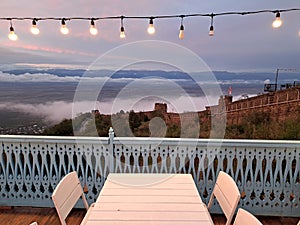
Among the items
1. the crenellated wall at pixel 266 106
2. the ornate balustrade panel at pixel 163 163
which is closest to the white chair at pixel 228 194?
the ornate balustrade panel at pixel 163 163

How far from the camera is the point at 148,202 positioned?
1.77m

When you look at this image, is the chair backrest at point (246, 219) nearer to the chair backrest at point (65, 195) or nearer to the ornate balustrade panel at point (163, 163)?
the chair backrest at point (65, 195)

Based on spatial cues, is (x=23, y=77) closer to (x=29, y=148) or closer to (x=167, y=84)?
(x=29, y=148)

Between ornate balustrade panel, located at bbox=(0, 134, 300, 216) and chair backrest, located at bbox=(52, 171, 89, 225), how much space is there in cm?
93

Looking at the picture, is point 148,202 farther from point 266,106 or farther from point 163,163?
point 266,106

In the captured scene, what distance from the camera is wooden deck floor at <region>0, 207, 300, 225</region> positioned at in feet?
9.30

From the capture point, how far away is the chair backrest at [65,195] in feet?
5.46

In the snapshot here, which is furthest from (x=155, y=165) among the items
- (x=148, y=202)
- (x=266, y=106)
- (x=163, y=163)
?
(x=266, y=106)

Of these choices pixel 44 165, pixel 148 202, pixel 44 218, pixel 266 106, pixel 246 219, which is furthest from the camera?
pixel 266 106

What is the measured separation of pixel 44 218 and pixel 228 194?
7.03ft

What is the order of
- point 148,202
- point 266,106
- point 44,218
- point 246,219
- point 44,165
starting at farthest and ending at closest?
1. point 266,106
2. point 44,165
3. point 44,218
4. point 148,202
5. point 246,219

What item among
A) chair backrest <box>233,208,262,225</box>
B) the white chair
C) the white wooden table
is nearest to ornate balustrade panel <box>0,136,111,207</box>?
the white wooden table

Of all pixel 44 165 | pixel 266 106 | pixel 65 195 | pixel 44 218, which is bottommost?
pixel 44 218

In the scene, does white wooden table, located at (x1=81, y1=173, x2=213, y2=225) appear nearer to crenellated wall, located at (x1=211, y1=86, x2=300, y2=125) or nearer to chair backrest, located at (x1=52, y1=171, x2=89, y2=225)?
chair backrest, located at (x1=52, y1=171, x2=89, y2=225)
